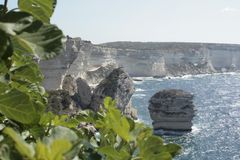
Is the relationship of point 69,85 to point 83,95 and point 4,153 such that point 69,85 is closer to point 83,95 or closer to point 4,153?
point 83,95

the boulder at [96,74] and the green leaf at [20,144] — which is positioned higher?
the green leaf at [20,144]

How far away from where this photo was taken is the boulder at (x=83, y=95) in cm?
4650

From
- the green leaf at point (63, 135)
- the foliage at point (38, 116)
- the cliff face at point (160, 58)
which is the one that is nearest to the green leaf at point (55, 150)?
the foliage at point (38, 116)

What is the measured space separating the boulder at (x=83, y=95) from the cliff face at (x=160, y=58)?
17626 millimetres

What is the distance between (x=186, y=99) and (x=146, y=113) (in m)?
16.0

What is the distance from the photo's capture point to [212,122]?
49.9 m

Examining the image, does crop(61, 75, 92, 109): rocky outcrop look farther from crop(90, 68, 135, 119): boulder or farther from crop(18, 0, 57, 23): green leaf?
crop(18, 0, 57, 23): green leaf

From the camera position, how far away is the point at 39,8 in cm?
114

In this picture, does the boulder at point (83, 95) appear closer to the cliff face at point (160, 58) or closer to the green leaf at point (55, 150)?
the cliff face at point (160, 58)

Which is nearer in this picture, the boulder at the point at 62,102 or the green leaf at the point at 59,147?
the green leaf at the point at 59,147

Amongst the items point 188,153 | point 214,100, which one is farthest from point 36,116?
point 214,100

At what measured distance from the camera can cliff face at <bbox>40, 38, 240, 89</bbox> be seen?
89.8 m

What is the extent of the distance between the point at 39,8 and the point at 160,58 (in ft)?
370

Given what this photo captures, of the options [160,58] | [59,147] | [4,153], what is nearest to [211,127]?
[4,153]
